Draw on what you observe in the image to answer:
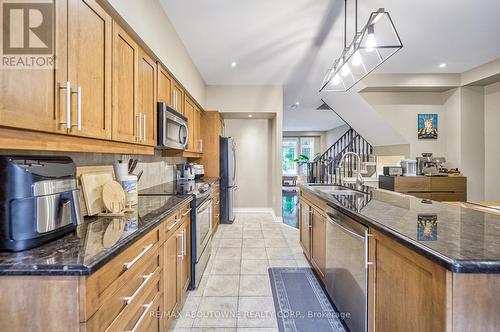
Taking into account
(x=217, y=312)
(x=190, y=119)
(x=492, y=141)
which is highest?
(x=190, y=119)

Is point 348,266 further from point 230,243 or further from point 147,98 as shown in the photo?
point 230,243

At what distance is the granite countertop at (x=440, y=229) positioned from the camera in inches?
35.0

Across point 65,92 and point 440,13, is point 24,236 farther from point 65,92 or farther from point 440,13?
point 440,13

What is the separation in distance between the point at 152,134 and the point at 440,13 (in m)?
3.37

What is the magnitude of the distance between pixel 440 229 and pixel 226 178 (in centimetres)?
401

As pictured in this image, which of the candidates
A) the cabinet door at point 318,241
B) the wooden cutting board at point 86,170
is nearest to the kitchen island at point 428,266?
the cabinet door at point 318,241

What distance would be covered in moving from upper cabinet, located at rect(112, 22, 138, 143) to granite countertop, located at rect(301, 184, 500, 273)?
1.67 m

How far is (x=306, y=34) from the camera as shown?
307 centimetres

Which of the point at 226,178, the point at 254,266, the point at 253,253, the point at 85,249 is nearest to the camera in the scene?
the point at 85,249

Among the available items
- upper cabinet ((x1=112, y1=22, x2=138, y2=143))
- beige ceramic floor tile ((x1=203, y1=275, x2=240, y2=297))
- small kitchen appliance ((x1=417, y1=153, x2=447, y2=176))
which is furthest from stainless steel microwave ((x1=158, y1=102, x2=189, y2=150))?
small kitchen appliance ((x1=417, y1=153, x2=447, y2=176))

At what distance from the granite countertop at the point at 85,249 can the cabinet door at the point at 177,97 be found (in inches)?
68.7

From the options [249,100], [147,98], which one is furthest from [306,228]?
[249,100]

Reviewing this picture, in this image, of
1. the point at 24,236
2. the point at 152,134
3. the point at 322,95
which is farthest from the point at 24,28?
the point at 322,95

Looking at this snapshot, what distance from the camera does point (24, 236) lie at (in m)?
0.96
